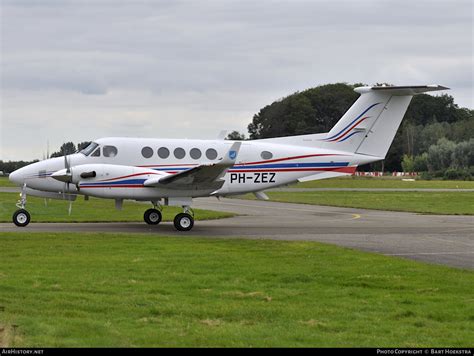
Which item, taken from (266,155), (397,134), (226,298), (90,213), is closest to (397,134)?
(397,134)

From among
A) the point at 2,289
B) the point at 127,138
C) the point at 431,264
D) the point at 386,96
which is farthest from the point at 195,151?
the point at 2,289

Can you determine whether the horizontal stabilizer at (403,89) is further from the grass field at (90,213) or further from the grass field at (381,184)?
the grass field at (381,184)

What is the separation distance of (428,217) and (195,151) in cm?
1153

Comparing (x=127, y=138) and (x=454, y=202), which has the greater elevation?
(x=127, y=138)

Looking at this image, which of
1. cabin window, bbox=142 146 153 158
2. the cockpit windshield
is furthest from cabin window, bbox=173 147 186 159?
the cockpit windshield

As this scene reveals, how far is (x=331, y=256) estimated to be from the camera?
17578mm

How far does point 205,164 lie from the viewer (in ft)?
76.5

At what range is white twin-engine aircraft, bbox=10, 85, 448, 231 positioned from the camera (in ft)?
79.3

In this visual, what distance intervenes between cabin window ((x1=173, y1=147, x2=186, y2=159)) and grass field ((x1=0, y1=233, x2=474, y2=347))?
757 centimetres

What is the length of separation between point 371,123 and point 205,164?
25.3 feet

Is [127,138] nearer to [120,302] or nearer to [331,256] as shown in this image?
[331,256]

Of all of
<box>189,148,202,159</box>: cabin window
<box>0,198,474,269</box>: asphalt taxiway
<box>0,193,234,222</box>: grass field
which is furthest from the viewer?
<box>0,193,234,222</box>: grass field

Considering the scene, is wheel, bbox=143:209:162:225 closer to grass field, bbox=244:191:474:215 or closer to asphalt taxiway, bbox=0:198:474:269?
asphalt taxiway, bbox=0:198:474:269

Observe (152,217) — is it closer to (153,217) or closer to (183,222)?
(153,217)
